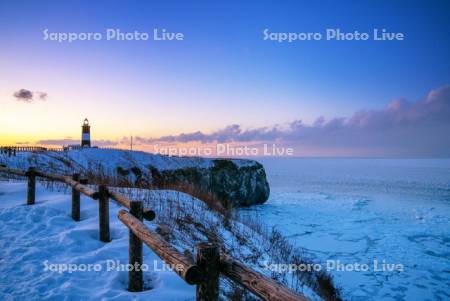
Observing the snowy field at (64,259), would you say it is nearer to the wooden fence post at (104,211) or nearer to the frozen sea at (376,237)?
the wooden fence post at (104,211)

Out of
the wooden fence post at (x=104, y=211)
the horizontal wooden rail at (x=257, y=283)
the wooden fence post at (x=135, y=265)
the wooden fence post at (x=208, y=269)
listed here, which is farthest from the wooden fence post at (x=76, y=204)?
the horizontal wooden rail at (x=257, y=283)

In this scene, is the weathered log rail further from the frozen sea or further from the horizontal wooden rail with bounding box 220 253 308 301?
the frozen sea

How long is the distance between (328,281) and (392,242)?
746cm

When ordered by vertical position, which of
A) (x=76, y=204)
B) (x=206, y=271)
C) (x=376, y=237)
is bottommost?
(x=376, y=237)

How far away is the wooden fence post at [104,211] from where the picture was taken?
23.1 feet

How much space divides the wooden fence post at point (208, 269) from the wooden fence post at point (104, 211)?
4.32m

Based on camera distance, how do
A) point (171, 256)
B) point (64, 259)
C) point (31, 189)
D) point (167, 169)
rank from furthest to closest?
point (167, 169)
point (31, 189)
point (64, 259)
point (171, 256)

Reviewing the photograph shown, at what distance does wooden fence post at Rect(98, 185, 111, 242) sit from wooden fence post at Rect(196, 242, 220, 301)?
4.32 meters

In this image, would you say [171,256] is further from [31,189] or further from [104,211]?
[31,189]

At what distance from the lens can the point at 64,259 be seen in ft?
20.2

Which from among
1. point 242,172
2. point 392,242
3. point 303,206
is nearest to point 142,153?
point 242,172

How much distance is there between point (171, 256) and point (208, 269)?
0.49 metres

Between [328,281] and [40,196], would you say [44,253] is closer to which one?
[40,196]

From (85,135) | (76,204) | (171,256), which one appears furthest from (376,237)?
(85,135)
